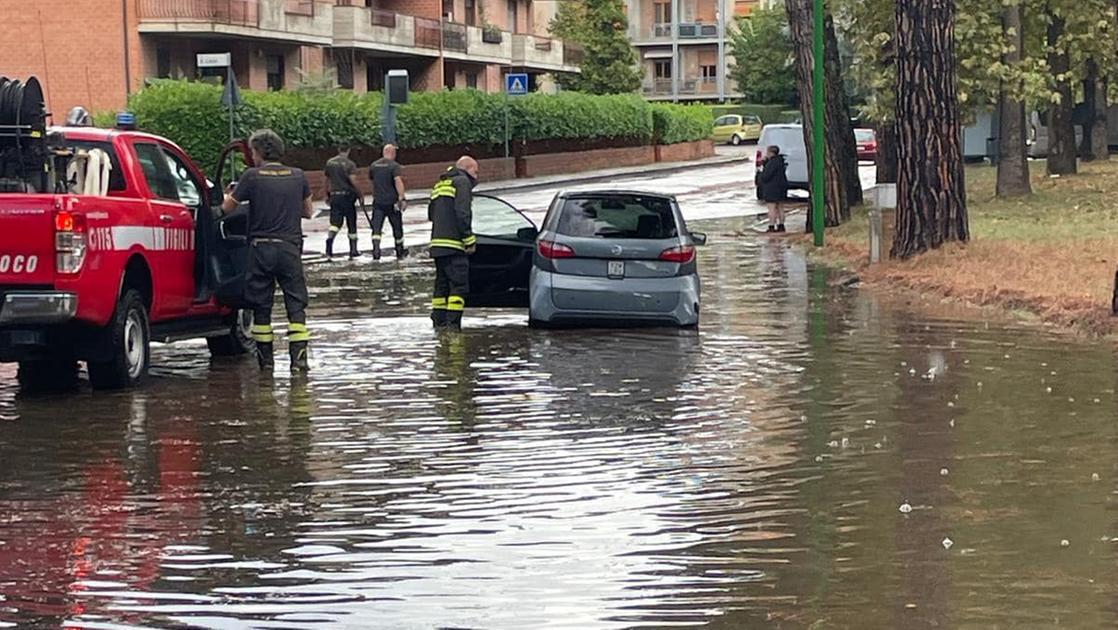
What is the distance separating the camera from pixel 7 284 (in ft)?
42.3

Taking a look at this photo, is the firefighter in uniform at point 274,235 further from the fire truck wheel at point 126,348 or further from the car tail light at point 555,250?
the car tail light at point 555,250

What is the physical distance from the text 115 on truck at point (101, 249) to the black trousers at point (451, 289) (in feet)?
8.90

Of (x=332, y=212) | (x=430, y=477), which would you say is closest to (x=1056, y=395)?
(x=430, y=477)

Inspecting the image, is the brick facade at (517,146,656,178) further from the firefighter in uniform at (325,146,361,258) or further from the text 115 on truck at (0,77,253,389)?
the text 115 on truck at (0,77,253,389)

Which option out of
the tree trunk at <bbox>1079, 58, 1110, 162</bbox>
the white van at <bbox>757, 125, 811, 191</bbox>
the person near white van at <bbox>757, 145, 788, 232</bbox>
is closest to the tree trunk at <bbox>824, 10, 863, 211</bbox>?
the person near white van at <bbox>757, 145, 788, 232</bbox>

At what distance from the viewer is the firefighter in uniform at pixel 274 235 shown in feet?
49.1

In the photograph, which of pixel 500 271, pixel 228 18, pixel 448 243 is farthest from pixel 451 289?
pixel 228 18

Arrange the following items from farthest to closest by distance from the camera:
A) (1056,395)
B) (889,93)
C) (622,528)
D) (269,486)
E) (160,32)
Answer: (160,32) < (889,93) < (1056,395) < (269,486) < (622,528)

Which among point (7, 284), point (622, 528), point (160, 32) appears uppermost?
point (160, 32)

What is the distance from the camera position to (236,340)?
16.8 metres

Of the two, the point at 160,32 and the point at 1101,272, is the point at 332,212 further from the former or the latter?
the point at 160,32

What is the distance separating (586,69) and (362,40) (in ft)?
111

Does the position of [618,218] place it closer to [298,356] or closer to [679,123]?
[298,356]

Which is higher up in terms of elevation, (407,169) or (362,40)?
(362,40)
